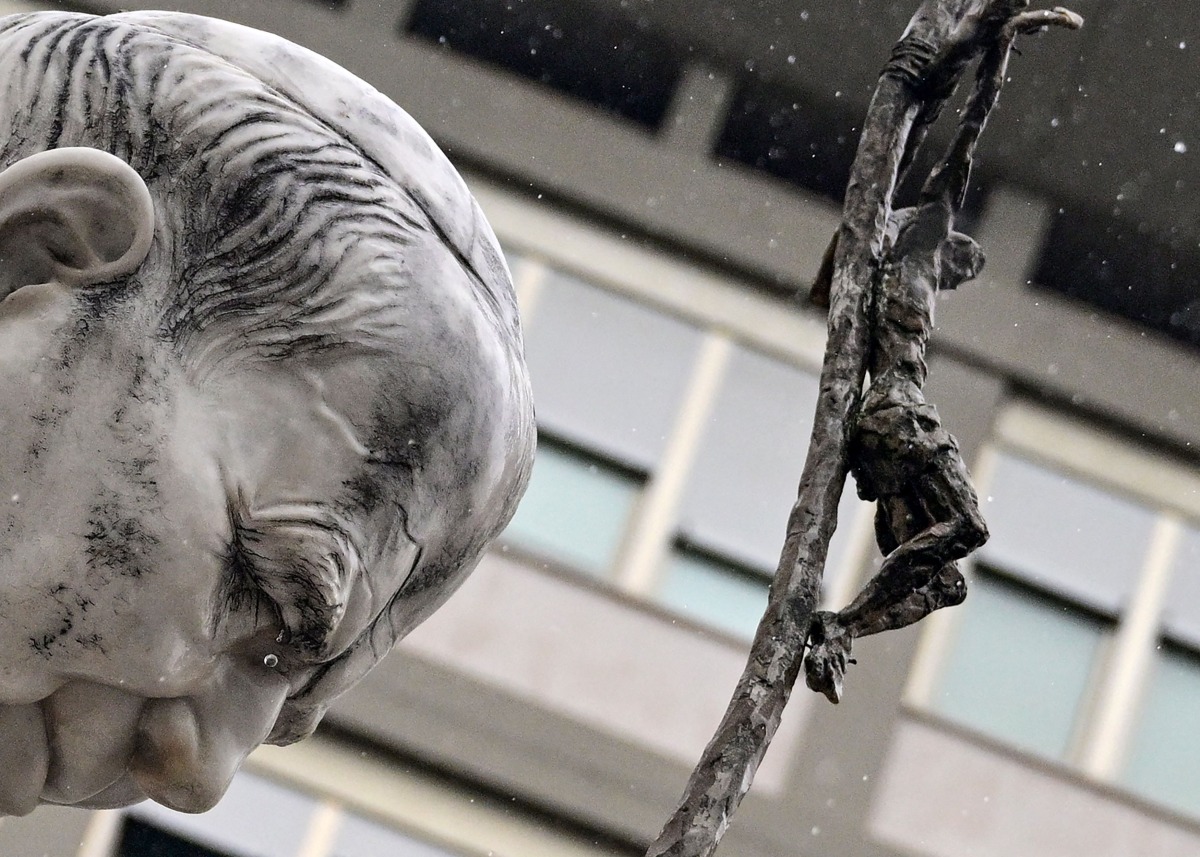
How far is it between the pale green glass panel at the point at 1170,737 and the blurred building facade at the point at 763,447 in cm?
1

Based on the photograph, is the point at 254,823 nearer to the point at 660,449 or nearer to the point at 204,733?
the point at 660,449

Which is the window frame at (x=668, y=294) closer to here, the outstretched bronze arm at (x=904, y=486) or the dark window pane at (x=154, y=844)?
the dark window pane at (x=154, y=844)

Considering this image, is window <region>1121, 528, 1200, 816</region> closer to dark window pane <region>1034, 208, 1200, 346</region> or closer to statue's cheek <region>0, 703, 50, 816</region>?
dark window pane <region>1034, 208, 1200, 346</region>

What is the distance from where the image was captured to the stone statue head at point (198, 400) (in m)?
0.45

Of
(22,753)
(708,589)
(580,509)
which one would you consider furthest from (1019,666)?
(22,753)

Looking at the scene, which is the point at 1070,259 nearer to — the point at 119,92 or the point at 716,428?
the point at 716,428

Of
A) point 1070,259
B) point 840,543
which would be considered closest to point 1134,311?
point 1070,259

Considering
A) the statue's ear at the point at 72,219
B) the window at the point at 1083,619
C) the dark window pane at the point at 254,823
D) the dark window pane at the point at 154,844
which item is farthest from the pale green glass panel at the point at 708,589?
the statue's ear at the point at 72,219

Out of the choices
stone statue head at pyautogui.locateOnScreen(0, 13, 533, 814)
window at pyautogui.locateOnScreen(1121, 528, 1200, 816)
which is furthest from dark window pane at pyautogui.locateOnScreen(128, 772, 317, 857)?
stone statue head at pyautogui.locateOnScreen(0, 13, 533, 814)

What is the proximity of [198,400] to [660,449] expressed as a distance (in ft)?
11.5

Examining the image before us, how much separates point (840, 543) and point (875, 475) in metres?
3.46

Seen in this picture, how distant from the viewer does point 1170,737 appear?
13.5 feet

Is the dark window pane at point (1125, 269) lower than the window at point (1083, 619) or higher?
higher

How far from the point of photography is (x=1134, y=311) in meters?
4.29
